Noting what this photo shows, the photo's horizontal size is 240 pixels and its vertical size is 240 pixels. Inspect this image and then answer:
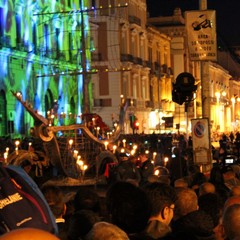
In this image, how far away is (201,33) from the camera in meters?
14.7

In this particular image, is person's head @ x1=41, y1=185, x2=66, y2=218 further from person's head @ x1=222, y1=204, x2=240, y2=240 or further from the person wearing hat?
the person wearing hat

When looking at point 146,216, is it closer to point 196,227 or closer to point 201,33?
point 196,227

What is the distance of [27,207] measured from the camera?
389 centimetres

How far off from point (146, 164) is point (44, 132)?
1981 mm

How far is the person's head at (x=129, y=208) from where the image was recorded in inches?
223

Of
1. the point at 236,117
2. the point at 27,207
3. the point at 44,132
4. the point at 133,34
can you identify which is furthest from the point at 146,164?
the point at 236,117

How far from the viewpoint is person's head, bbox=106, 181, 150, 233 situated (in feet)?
18.6

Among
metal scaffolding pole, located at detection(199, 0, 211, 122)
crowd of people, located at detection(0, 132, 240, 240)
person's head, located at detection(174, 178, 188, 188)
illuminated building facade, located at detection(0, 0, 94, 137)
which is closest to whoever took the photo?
crowd of people, located at detection(0, 132, 240, 240)

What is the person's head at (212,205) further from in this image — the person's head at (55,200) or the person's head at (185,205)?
the person's head at (55,200)

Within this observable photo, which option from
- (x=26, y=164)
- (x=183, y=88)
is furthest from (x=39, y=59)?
(x=26, y=164)

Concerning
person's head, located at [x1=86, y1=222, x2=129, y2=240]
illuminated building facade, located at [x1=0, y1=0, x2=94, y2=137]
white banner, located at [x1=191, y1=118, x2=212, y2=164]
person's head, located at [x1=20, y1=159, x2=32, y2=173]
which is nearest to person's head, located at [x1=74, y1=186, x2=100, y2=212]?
person's head, located at [x1=86, y1=222, x2=129, y2=240]

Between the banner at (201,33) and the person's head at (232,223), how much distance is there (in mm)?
9789

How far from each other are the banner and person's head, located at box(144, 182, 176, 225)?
864 cm

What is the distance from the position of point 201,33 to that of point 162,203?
29.1 ft
